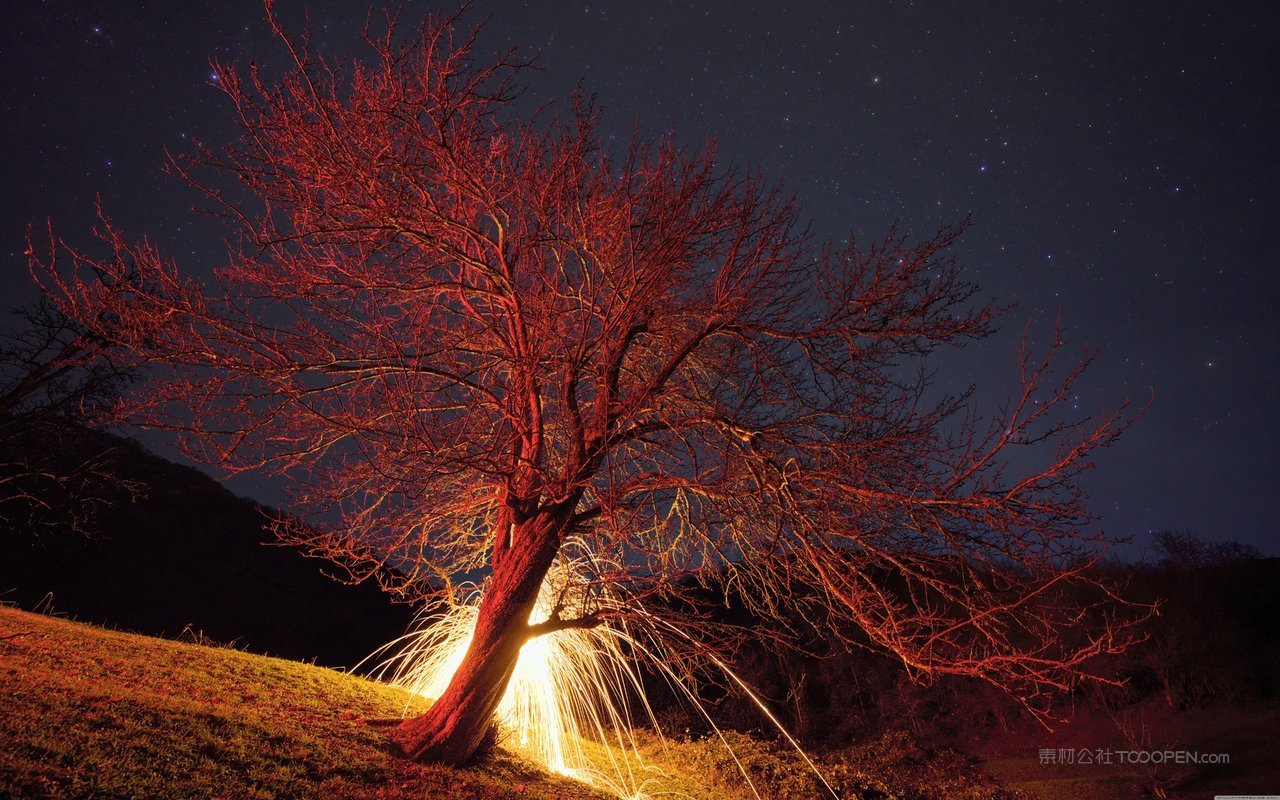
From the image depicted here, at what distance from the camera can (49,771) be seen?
288cm

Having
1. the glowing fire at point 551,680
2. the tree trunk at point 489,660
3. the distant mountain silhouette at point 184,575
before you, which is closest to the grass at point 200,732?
the tree trunk at point 489,660

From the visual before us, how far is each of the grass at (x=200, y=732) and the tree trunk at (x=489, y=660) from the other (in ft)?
0.72

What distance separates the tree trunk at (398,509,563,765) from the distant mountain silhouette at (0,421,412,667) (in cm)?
1697

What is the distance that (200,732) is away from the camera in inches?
153

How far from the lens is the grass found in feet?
10.2

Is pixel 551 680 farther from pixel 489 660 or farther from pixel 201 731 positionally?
pixel 201 731

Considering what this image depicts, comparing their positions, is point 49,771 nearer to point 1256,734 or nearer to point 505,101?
point 505,101

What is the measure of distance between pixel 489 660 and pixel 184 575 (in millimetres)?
22848

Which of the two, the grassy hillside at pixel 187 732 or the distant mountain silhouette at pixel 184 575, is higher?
the distant mountain silhouette at pixel 184 575

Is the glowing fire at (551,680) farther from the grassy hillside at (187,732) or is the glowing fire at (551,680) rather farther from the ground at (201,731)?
the grassy hillside at (187,732)

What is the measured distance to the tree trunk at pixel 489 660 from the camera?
4957mm

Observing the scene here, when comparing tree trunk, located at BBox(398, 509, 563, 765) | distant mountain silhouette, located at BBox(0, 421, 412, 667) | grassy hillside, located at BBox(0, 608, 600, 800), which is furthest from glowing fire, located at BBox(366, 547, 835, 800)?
distant mountain silhouette, located at BBox(0, 421, 412, 667)

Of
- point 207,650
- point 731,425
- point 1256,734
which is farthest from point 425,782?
point 1256,734

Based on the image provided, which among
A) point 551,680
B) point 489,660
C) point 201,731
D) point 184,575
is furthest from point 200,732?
point 184,575
